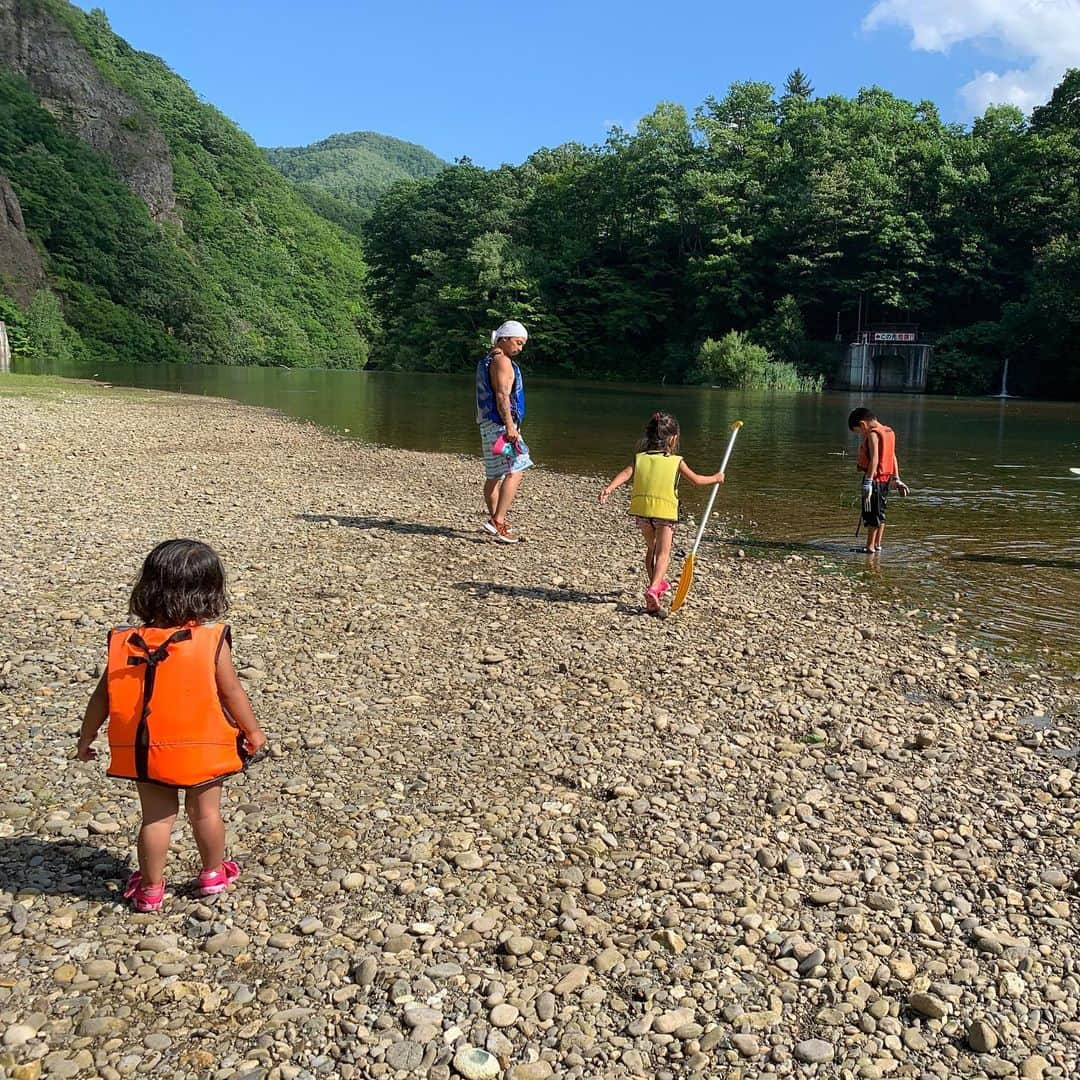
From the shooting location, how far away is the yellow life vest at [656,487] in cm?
874

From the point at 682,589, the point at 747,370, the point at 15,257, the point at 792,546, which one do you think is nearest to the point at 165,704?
the point at 682,589

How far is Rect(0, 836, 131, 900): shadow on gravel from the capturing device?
4.18m

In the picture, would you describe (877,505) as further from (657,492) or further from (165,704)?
(165,704)

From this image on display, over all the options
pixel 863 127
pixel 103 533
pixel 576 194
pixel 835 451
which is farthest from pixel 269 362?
pixel 103 533

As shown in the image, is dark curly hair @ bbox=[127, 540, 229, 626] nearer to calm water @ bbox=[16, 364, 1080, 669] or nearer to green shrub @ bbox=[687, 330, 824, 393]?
calm water @ bbox=[16, 364, 1080, 669]

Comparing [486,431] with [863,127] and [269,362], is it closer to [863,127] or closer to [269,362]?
[863,127]

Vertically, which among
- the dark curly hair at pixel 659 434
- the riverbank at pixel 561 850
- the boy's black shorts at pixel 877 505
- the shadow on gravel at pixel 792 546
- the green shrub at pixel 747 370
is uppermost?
the green shrub at pixel 747 370

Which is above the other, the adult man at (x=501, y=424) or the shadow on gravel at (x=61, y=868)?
the adult man at (x=501, y=424)

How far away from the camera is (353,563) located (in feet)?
33.5

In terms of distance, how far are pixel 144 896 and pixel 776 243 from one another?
77.0m

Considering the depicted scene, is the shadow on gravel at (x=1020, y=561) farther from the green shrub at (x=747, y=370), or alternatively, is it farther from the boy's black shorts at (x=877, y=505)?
the green shrub at (x=747, y=370)

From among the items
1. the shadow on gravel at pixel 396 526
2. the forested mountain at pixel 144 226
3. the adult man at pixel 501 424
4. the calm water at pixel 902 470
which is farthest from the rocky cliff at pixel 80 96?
the adult man at pixel 501 424

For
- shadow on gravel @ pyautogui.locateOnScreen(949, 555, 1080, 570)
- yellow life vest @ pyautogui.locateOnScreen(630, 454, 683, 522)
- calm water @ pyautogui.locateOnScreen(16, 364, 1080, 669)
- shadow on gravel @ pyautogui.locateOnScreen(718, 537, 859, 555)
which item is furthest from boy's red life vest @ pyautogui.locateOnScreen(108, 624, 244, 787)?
shadow on gravel @ pyautogui.locateOnScreen(949, 555, 1080, 570)

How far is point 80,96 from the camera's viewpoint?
10850cm
